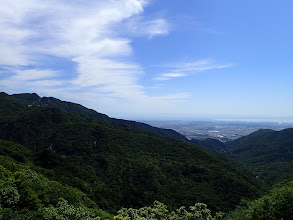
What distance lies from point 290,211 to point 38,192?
122 ft

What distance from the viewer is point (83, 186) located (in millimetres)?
60406

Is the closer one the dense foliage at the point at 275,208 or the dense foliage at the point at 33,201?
the dense foliage at the point at 275,208

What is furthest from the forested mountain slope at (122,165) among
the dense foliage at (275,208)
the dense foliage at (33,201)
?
the dense foliage at (275,208)

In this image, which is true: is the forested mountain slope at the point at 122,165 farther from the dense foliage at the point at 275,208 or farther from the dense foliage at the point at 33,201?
the dense foliage at the point at 275,208

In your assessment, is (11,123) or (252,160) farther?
(252,160)

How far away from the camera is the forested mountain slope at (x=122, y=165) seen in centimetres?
7188

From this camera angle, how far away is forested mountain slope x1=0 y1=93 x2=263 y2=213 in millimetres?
71875

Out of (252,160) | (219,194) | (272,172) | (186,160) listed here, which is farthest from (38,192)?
(252,160)

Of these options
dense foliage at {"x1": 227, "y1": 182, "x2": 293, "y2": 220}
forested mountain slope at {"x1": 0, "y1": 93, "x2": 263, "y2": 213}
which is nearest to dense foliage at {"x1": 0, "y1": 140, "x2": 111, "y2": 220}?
dense foliage at {"x1": 227, "y1": 182, "x2": 293, "y2": 220}

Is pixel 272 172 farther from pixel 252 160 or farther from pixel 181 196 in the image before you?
pixel 181 196

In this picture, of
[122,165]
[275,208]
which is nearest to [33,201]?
[275,208]

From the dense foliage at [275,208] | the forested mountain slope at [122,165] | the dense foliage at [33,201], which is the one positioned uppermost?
the dense foliage at [275,208]

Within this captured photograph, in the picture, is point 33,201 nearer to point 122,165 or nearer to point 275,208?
point 275,208

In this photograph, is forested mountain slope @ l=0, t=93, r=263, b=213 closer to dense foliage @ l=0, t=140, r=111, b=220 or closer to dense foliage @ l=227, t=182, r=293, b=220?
dense foliage @ l=0, t=140, r=111, b=220
